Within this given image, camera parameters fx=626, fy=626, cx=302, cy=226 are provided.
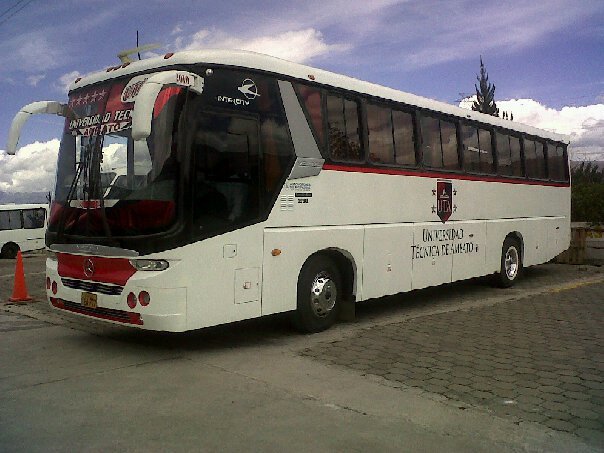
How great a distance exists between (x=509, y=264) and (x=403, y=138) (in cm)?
481

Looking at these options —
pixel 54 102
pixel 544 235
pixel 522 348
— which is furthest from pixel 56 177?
pixel 544 235

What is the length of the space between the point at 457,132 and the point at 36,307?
25.7ft

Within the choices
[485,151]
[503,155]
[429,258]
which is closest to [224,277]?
[429,258]

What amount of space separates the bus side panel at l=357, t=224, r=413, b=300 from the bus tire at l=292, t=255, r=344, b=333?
60 cm

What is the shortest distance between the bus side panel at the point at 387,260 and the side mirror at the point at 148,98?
3622 mm

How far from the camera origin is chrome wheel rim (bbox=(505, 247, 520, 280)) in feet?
42.3

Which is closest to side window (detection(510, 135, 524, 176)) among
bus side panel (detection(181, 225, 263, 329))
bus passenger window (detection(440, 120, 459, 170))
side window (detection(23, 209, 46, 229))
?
bus passenger window (detection(440, 120, 459, 170))

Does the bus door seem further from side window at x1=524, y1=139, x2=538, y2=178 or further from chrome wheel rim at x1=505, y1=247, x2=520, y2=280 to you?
side window at x1=524, y1=139, x2=538, y2=178

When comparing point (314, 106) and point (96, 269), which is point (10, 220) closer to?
point (96, 269)

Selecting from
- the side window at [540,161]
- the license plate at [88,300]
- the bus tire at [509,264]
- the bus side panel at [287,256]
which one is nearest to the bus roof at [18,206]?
the bus tire at [509,264]

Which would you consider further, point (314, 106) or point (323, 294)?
point (323, 294)

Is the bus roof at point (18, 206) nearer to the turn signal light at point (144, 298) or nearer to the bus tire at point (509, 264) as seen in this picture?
the bus tire at point (509, 264)

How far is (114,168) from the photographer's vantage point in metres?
6.82

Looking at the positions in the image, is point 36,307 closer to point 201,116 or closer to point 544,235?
point 201,116
